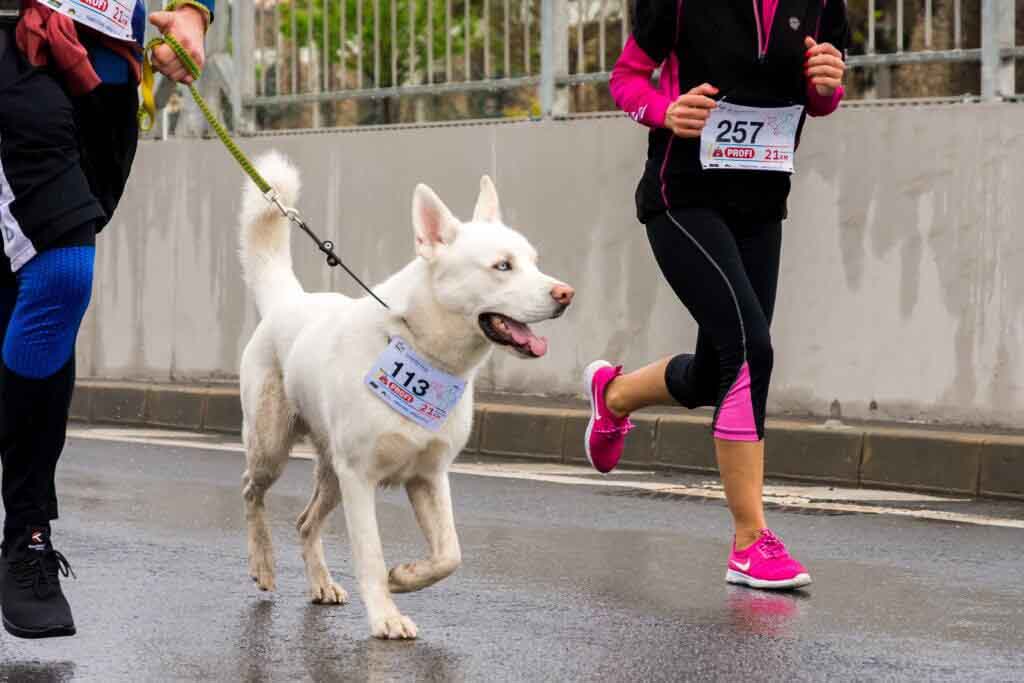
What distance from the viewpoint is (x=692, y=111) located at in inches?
248

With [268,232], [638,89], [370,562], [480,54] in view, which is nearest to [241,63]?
[480,54]

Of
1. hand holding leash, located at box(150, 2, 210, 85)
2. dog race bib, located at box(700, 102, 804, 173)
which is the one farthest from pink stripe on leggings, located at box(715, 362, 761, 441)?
hand holding leash, located at box(150, 2, 210, 85)

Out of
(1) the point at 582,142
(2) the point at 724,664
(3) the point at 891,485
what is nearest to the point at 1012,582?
(2) the point at 724,664

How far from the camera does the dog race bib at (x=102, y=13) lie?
4883 mm

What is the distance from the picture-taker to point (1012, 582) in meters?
6.47

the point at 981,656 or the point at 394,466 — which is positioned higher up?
the point at 394,466

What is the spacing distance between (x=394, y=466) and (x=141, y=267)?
9082mm

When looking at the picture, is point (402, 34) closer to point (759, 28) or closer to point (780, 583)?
point (759, 28)

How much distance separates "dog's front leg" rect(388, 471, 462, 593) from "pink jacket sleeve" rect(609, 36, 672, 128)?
4.62 feet

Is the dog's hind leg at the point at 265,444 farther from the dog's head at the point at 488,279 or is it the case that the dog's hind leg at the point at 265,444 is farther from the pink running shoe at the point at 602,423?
the pink running shoe at the point at 602,423

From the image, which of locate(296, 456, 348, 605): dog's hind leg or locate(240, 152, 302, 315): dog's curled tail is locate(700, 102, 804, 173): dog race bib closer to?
locate(240, 152, 302, 315): dog's curled tail

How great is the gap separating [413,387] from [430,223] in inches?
17.6

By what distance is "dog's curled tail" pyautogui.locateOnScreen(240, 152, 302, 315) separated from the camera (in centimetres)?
Answer: 659

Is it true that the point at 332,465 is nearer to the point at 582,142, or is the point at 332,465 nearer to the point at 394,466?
the point at 394,466
